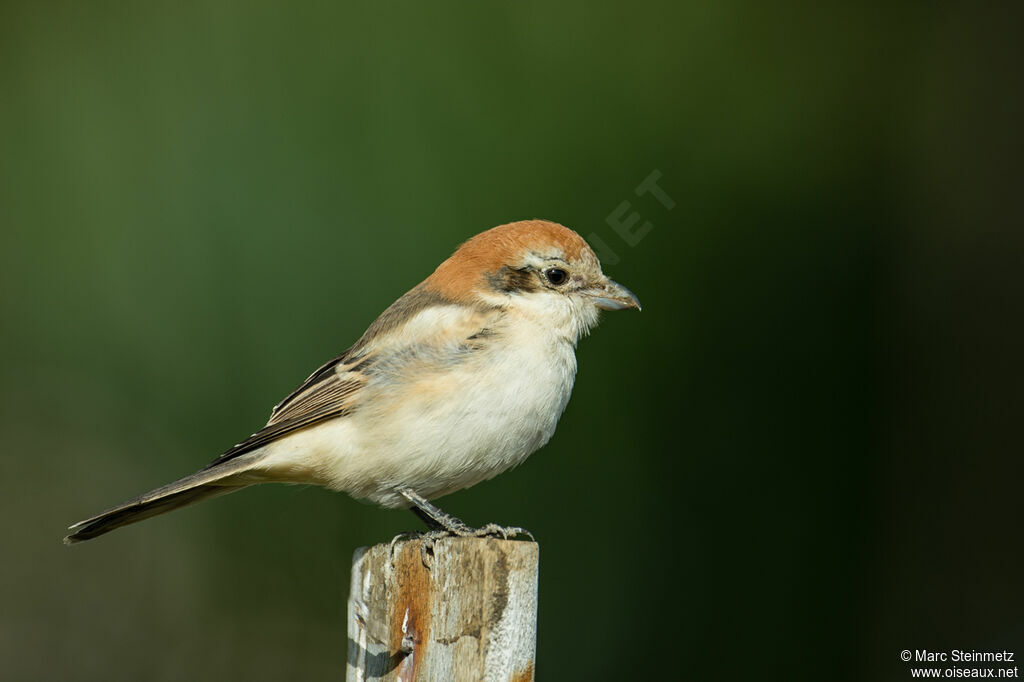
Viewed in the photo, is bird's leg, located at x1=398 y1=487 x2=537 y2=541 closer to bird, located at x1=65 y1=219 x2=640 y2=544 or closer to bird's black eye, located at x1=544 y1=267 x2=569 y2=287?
bird, located at x1=65 y1=219 x2=640 y2=544

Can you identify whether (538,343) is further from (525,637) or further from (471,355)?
(525,637)

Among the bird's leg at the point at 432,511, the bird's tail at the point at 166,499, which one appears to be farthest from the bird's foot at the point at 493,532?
the bird's tail at the point at 166,499

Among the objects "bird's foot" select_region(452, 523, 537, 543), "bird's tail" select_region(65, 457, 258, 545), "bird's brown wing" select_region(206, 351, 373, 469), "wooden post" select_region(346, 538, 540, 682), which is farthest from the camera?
"bird's brown wing" select_region(206, 351, 373, 469)

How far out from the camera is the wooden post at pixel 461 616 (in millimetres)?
2061

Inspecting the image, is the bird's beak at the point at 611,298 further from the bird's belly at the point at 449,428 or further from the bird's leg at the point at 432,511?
the bird's leg at the point at 432,511

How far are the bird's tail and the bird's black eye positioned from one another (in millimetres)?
1173

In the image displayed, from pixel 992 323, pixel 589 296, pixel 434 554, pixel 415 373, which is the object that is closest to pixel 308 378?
pixel 415 373

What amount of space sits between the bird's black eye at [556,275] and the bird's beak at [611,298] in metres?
0.11

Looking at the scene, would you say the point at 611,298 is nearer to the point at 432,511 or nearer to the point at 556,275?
the point at 556,275

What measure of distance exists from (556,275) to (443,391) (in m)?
0.64

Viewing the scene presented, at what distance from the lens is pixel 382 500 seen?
10.7ft

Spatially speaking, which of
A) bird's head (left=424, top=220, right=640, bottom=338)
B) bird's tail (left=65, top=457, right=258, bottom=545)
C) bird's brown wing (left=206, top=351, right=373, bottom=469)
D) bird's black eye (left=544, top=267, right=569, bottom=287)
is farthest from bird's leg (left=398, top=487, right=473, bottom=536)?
bird's black eye (left=544, top=267, right=569, bottom=287)

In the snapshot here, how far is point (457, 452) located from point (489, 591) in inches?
37.1

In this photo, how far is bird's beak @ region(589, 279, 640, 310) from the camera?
3.46 meters
